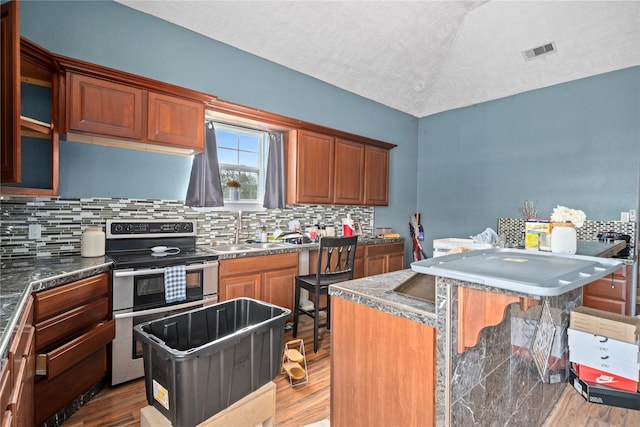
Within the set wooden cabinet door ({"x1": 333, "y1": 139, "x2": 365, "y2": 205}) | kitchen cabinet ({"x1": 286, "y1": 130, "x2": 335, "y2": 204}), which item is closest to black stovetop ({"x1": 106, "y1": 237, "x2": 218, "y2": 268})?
kitchen cabinet ({"x1": 286, "y1": 130, "x2": 335, "y2": 204})

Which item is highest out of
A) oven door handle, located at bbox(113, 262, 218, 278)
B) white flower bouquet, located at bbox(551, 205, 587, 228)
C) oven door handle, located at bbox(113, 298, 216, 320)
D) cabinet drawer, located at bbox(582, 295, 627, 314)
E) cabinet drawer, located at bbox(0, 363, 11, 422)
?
white flower bouquet, located at bbox(551, 205, 587, 228)

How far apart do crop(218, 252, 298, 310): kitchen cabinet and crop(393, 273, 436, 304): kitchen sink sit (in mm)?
1731

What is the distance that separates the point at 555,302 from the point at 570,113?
10.4 ft

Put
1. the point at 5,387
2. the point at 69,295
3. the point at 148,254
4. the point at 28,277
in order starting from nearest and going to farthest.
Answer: the point at 5,387
the point at 28,277
the point at 69,295
the point at 148,254

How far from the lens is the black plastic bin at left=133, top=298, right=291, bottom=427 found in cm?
113

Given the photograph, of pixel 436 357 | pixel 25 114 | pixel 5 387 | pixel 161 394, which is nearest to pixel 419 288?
pixel 436 357

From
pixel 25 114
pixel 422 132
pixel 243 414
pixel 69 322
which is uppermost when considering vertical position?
pixel 422 132

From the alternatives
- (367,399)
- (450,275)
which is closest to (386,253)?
(367,399)

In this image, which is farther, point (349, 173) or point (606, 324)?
point (349, 173)

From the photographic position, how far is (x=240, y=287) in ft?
9.12

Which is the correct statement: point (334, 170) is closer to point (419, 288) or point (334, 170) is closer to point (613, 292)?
point (419, 288)

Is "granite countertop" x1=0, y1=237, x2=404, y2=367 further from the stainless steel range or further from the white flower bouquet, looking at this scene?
the white flower bouquet

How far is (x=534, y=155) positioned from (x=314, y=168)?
2.91 metres

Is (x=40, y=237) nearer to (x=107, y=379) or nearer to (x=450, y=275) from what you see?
(x=107, y=379)
